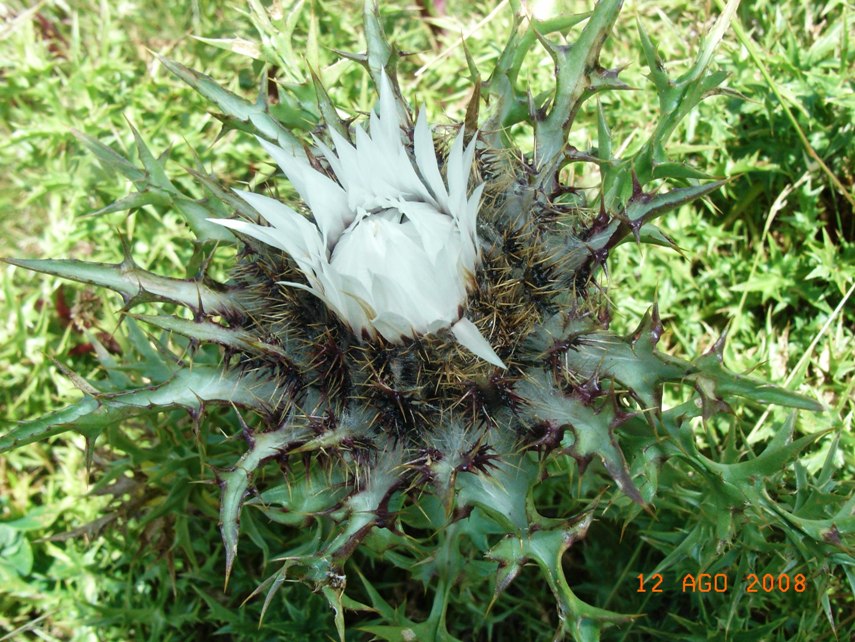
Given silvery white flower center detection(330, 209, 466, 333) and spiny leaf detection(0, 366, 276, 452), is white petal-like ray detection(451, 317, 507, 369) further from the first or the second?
spiny leaf detection(0, 366, 276, 452)

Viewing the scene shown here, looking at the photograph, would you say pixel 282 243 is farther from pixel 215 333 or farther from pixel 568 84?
pixel 568 84

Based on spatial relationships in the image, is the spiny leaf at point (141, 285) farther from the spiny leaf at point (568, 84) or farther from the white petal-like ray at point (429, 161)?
the spiny leaf at point (568, 84)

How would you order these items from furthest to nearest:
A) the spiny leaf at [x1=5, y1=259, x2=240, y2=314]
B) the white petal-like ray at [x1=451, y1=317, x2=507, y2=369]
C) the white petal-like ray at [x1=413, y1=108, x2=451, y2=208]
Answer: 1. the spiny leaf at [x1=5, y1=259, x2=240, y2=314]
2. the white petal-like ray at [x1=413, y1=108, x2=451, y2=208]
3. the white petal-like ray at [x1=451, y1=317, x2=507, y2=369]

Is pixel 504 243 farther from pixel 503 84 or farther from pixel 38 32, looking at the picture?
pixel 38 32

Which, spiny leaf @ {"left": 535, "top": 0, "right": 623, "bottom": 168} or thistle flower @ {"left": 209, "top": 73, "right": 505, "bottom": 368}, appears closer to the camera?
thistle flower @ {"left": 209, "top": 73, "right": 505, "bottom": 368}
